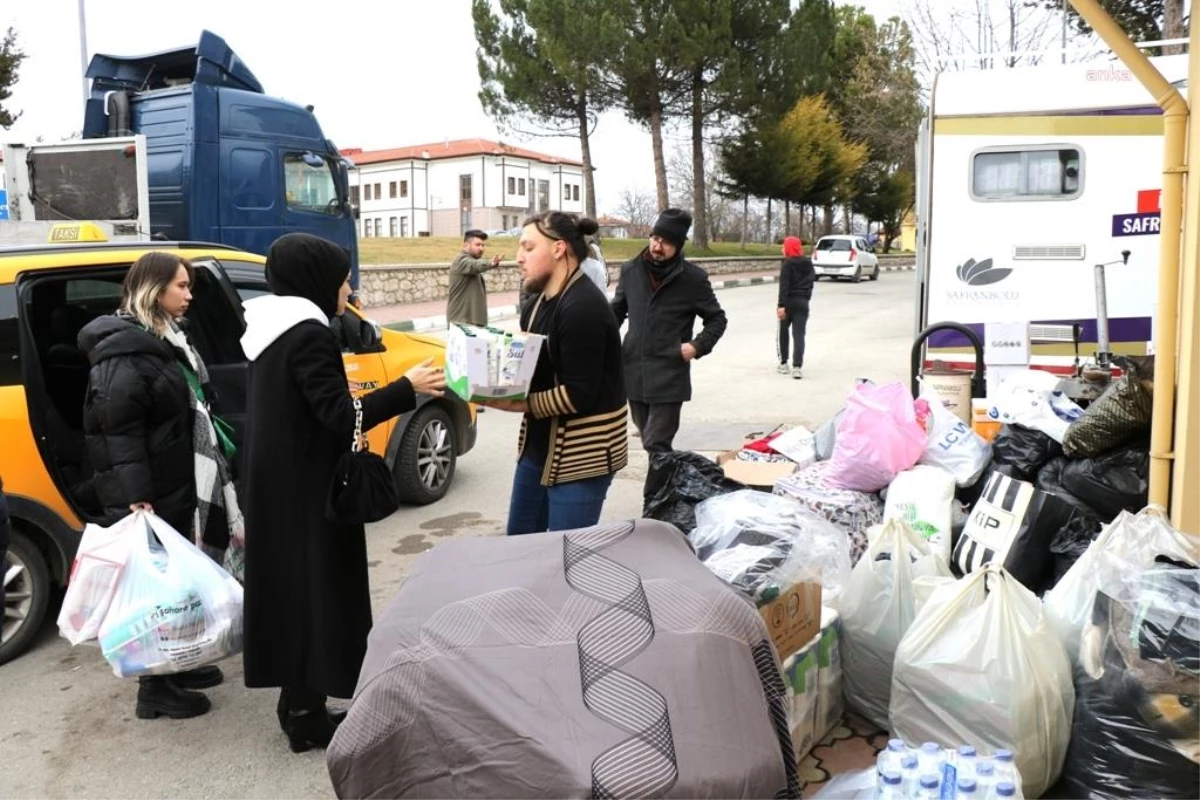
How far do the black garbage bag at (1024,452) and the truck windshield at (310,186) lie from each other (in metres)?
9.19

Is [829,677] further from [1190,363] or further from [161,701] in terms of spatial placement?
[161,701]

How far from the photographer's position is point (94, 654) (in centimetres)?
434

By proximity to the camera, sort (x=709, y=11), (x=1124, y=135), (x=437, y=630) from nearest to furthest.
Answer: (x=437, y=630), (x=1124, y=135), (x=709, y=11)

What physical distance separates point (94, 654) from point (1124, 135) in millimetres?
7369

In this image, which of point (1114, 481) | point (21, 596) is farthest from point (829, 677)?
point (21, 596)

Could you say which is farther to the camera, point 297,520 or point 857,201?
point 857,201

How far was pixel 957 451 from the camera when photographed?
4.91m

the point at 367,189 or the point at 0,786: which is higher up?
the point at 367,189

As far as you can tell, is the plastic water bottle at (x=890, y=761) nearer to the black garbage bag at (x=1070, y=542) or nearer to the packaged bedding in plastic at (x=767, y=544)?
the packaged bedding in plastic at (x=767, y=544)

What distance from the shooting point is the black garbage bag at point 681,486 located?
4.54 m

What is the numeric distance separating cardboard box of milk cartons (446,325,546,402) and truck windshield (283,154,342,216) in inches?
361

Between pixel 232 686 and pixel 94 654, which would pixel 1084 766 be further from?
pixel 94 654

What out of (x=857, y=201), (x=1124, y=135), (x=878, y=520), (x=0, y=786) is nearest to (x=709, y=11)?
(x=857, y=201)

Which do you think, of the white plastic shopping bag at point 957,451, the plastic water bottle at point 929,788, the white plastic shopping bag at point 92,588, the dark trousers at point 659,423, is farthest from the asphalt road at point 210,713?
the white plastic shopping bag at point 957,451
